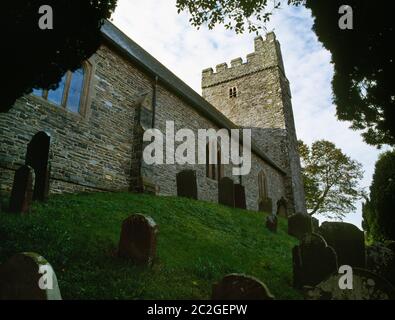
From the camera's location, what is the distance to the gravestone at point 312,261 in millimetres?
4797

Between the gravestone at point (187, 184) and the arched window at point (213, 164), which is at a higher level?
the arched window at point (213, 164)

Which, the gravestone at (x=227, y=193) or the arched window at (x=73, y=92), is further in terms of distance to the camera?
the gravestone at (x=227, y=193)

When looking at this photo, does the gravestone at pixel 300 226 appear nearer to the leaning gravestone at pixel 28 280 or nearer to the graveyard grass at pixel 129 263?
the graveyard grass at pixel 129 263

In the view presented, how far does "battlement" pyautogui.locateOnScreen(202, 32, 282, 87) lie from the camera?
2467 centimetres

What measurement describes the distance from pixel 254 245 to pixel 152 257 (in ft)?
11.9

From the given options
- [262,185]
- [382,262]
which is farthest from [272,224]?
[262,185]

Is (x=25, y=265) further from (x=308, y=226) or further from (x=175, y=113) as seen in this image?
(x=175, y=113)

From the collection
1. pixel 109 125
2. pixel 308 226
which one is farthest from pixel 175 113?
pixel 308 226

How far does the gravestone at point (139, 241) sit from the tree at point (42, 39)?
2.58 meters

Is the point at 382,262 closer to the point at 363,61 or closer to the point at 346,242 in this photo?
the point at 346,242

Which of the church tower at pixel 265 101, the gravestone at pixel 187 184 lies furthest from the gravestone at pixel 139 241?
the church tower at pixel 265 101
